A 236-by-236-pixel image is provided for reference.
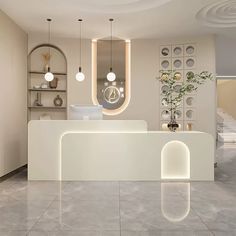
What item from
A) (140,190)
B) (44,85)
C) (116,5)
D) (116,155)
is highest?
(116,5)

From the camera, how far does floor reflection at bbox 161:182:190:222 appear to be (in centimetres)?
337

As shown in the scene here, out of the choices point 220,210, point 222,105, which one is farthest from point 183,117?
point 222,105

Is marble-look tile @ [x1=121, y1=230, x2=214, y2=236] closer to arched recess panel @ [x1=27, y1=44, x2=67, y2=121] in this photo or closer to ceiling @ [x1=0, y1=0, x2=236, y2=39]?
ceiling @ [x1=0, y1=0, x2=236, y2=39]

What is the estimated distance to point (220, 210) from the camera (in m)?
3.58

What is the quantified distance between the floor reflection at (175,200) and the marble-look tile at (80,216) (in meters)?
0.63

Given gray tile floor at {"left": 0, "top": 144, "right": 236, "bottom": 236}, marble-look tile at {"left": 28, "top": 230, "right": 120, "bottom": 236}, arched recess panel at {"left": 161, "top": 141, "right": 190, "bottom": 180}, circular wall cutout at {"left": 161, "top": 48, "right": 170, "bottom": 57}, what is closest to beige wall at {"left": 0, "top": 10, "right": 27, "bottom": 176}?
gray tile floor at {"left": 0, "top": 144, "right": 236, "bottom": 236}

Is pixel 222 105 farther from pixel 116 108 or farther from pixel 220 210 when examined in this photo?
pixel 220 210

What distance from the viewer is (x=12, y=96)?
620cm

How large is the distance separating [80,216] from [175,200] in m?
1.45

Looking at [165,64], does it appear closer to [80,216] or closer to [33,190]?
[33,190]

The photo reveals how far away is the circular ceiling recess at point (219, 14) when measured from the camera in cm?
556

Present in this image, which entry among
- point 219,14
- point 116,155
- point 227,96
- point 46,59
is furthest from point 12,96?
point 227,96

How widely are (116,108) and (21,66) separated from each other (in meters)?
2.61

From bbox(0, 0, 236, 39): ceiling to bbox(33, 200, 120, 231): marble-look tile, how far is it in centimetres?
366
